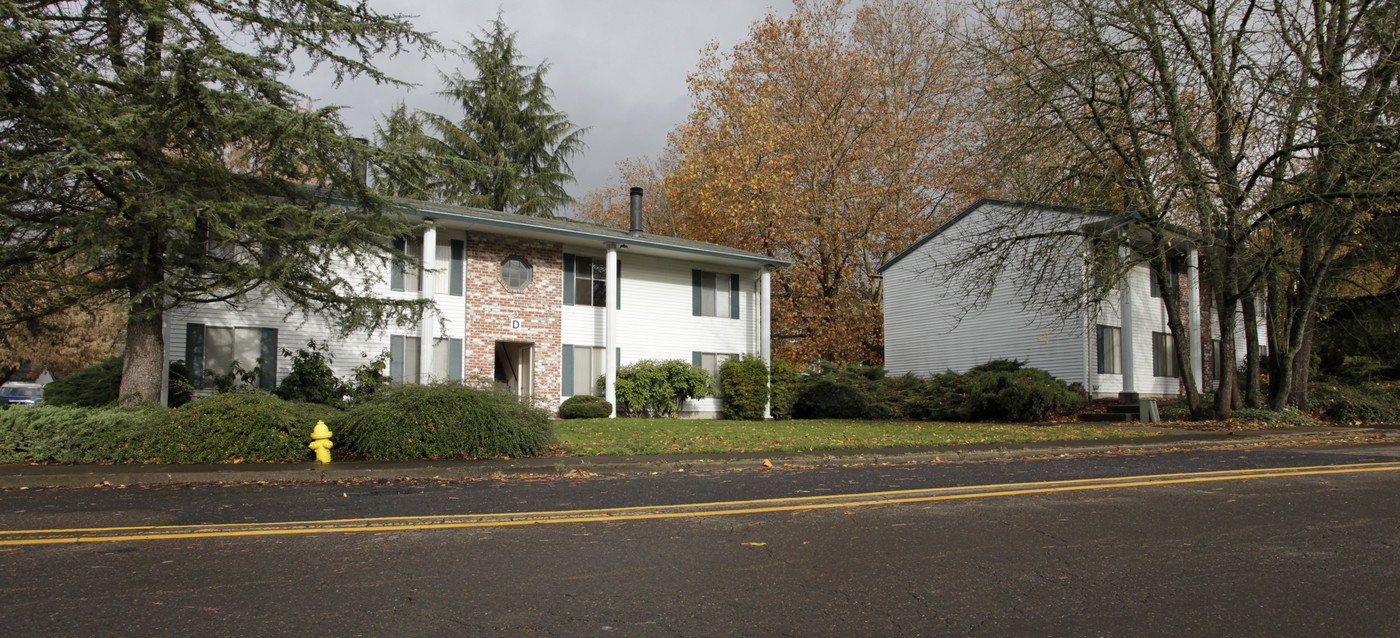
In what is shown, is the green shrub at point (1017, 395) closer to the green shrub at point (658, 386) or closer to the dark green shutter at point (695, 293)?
the green shrub at point (658, 386)

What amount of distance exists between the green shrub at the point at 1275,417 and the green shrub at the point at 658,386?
13.9m

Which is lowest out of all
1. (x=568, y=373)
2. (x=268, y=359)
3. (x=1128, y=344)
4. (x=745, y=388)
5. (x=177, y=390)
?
(x=745, y=388)

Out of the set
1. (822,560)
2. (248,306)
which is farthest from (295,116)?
(822,560)

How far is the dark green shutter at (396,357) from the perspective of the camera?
70.2ft

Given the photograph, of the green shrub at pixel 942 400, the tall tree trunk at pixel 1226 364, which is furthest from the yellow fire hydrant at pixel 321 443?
the tall tree trunk at pixel 1226 364

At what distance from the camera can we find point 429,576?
4.97 meters

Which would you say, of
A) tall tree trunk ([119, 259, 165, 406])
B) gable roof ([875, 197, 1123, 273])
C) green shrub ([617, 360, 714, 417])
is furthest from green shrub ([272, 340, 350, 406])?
gable roof ([875, 197, 1123, 273])

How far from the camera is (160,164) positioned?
12781 mm

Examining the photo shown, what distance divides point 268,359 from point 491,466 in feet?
39.1

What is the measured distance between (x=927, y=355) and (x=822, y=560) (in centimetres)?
2567

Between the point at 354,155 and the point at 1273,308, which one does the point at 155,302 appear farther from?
the point at 1273,308

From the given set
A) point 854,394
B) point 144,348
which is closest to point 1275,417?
point 854,394

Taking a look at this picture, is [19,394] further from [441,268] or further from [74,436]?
[74,436]

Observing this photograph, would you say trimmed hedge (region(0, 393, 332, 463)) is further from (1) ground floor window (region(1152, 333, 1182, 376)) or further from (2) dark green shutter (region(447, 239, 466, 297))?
(1) ground floor window (region(1152, 333, 1182, 376))
